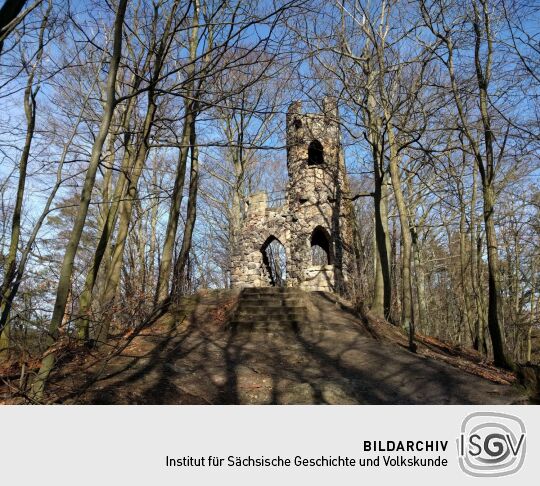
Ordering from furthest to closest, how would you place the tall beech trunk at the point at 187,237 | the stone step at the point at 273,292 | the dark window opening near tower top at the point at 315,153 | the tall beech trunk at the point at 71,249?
the dark window opening near tower top at the point at 315,153 → the stone step at the point at 273,292 → the tall beech trunk at the point at 187,237 → the tall beech trunk at the point at 71,249

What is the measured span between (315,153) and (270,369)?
1074 cm

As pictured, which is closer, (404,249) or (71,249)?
(71,249)

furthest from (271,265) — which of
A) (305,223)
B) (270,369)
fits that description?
(270,369)

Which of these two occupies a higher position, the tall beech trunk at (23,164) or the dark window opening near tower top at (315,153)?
the dark window opening near tower top at (315,153)

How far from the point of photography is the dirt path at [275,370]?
493cm

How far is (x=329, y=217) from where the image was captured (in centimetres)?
1327

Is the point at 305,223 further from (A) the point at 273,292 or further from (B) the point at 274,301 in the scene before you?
(B) the point at 274,301

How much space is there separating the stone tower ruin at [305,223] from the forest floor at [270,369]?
3914 mm

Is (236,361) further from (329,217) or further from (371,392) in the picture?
(329,217)

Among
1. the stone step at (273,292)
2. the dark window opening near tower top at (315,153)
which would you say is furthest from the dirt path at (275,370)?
the dark window opening near tower top at (315,153)

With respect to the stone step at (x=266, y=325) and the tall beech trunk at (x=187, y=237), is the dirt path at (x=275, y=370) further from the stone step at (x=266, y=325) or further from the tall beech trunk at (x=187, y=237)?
the tall beech trunk at (x=187, y=237)

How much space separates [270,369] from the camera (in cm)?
620

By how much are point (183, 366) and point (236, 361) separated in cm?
91
